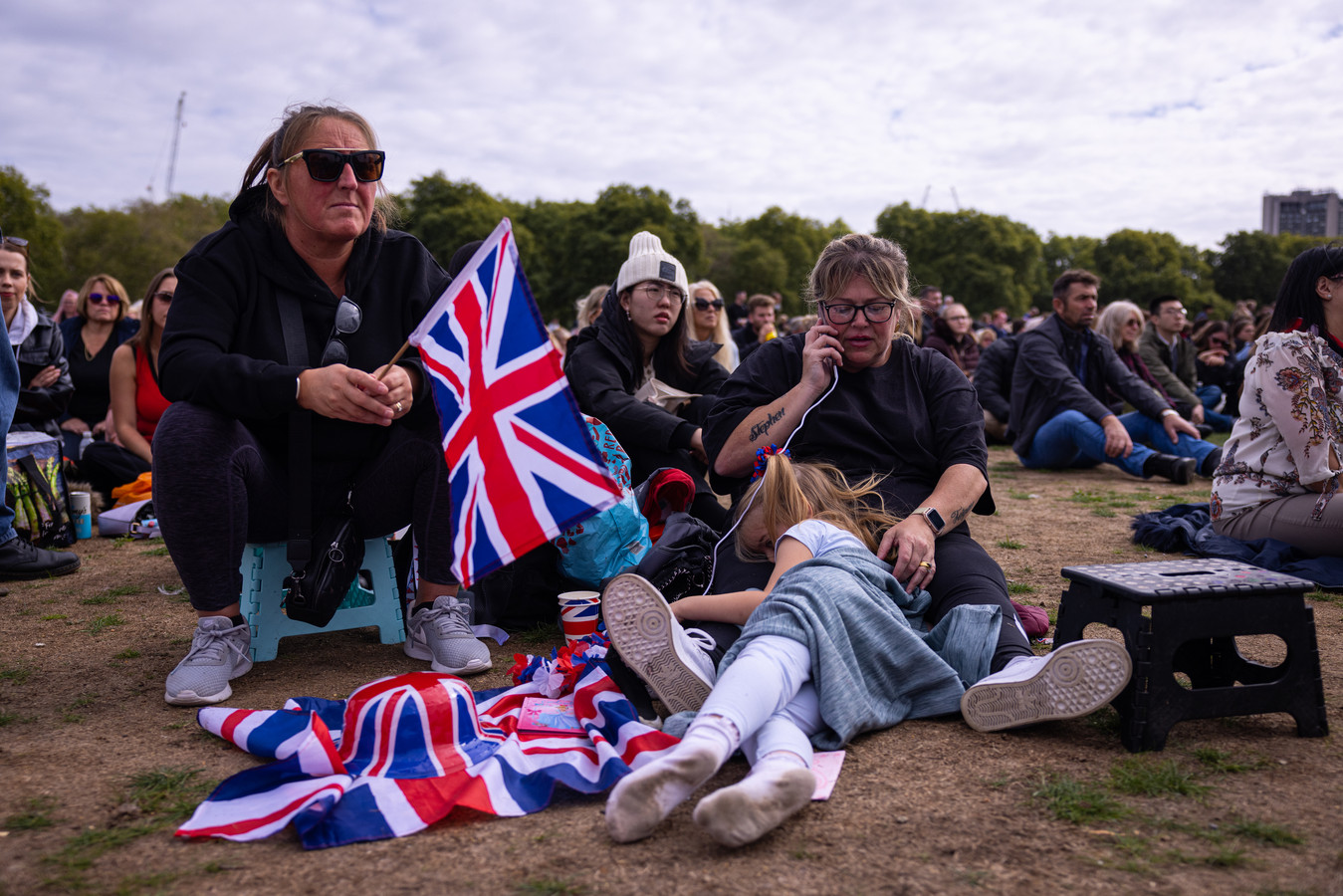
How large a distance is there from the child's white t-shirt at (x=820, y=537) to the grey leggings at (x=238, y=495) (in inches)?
51.9

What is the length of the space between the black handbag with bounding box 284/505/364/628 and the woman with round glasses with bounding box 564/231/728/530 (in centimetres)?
173

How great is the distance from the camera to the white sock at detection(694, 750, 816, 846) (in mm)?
1983

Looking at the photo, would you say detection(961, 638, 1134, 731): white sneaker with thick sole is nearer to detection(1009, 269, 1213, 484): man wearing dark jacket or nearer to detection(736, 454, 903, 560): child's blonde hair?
detection(736, 454, 903, 560): child's blonde hair

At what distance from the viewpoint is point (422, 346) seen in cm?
296

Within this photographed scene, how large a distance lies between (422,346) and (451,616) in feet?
3.47

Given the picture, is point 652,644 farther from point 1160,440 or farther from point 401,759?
point 1160,440

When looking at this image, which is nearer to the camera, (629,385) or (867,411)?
(867,411)

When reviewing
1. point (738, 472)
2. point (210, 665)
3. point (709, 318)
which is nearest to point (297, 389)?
point (210, 665)

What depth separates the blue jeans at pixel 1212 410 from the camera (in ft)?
39.9

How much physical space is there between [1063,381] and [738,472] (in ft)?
20.4

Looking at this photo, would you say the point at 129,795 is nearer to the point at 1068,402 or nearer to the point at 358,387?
the point at 358,387

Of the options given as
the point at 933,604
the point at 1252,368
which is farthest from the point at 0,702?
the point at 1252,368

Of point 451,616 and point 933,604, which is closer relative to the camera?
point 933,604

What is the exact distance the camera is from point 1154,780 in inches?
92.7
